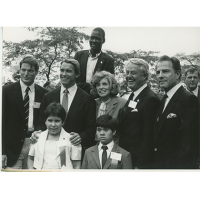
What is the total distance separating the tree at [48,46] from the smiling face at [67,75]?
20 centimetres

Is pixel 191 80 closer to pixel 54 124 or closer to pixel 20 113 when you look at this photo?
pixel 54 124

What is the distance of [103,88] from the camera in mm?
6453

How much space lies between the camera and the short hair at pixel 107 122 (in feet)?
20.7

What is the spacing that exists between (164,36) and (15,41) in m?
3.09

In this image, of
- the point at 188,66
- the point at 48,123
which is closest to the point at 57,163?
the point at 48,123

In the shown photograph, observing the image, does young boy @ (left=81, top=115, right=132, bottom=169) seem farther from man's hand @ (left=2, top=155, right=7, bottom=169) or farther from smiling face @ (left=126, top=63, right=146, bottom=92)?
man's hand @ (left=2, top=155, right=7, bottom=169)

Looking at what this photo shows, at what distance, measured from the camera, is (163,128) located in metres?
6.25

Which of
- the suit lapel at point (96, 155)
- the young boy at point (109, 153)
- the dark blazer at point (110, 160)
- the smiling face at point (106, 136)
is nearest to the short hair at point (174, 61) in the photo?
the young boy at point (109, 153)

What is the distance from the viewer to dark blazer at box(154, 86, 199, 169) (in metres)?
6.26

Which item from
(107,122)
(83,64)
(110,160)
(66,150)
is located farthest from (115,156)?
(83,64)

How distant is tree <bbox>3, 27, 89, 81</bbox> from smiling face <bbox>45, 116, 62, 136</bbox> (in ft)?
3.19

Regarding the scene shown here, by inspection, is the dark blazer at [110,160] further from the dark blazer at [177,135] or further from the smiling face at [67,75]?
the smiling face at [67,75]

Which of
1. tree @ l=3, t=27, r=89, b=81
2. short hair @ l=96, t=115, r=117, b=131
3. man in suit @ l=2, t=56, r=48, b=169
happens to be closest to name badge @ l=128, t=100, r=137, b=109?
short hair @ l=96, t=115, r=117, b=131

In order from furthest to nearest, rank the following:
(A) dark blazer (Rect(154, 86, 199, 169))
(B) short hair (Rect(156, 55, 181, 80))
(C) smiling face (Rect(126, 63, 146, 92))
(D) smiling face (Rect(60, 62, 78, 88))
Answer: (D) smiling face (Rect(60, 62, 78, 88))
(B) short hair (Rect(156, 55, 181, 80))
(C) smiling face (Rect(126, 63, 146, 92))
(A) dark blazer (Rect(154, 86, 199, 169))
